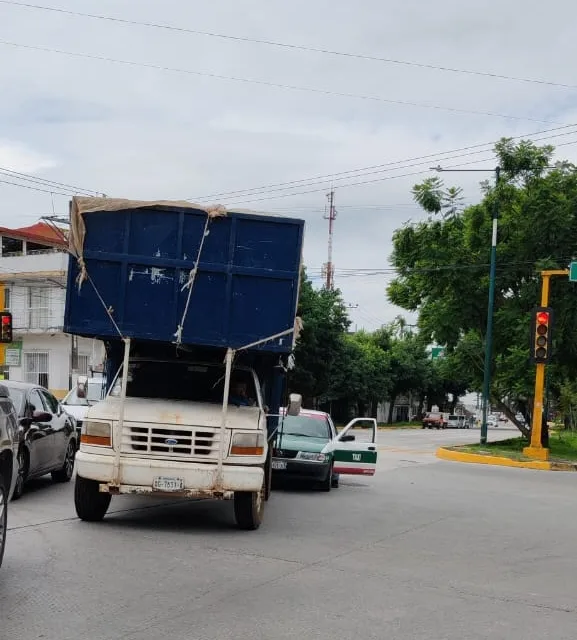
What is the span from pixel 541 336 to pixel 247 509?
15891mm

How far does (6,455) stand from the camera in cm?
732

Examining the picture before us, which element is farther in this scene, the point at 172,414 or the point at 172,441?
the point at 172,414

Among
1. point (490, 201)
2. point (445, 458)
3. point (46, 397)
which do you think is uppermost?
point (490, 201)

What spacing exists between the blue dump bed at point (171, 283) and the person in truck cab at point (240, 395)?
118 centimetres

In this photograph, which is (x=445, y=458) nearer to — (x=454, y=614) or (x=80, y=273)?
(x=80, y=273)

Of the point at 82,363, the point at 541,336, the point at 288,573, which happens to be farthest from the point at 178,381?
the point at 82,363

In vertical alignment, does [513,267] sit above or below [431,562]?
above

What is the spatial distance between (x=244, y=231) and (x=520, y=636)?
5594 mm

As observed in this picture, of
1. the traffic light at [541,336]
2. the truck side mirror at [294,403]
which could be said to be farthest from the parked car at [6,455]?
the traffic light at [541,336]

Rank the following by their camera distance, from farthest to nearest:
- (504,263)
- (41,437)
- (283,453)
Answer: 1. (504,263)
2. (283,453)
3. (41,437)

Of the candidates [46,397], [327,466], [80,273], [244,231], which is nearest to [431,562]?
[244,231]

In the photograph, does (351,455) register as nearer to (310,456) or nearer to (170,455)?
(310,456)

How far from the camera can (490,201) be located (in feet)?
102

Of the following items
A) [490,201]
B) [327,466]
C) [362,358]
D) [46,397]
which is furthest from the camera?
[362,358]
